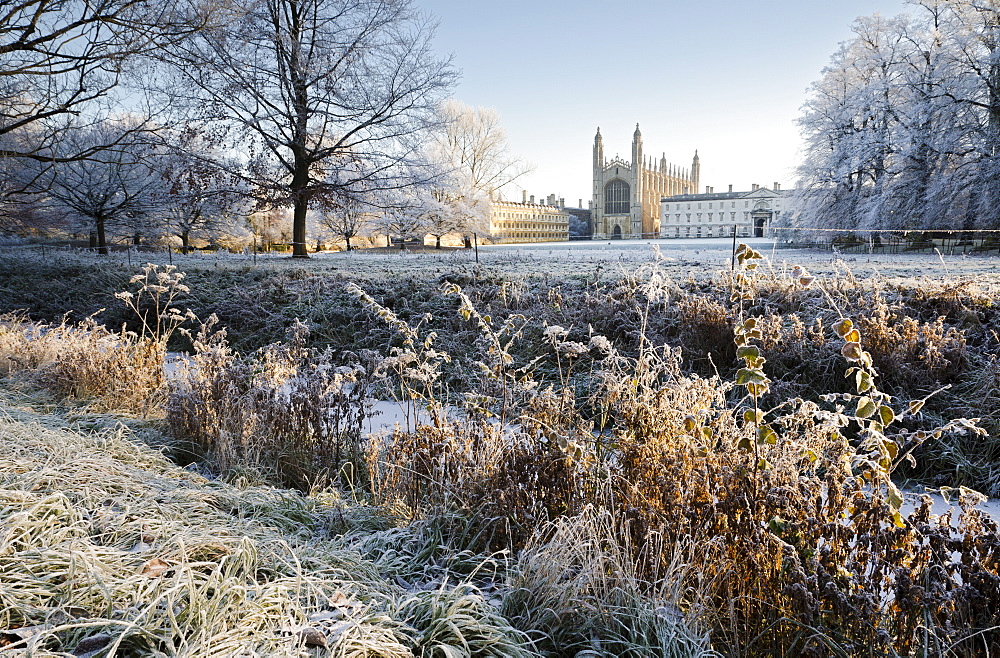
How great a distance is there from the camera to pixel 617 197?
10150 cm

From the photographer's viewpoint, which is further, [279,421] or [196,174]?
[196,174]

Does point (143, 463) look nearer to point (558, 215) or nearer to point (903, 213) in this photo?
point (903, 213)

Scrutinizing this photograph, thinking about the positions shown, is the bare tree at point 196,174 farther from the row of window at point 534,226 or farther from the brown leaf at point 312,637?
the row of window at point 534,226

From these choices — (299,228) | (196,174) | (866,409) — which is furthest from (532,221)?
(866,409)

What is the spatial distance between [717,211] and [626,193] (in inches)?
646

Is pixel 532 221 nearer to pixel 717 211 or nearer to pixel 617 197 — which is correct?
pixel 617 197

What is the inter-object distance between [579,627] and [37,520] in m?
2.12

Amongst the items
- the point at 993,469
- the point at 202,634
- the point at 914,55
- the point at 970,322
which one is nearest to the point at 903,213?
the point at 914,55

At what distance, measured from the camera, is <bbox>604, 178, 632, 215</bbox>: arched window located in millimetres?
100625

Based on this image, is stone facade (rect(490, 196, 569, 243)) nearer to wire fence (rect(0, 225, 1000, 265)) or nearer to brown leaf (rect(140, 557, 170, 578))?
wire fence (rect(0, 225, 1000, 265))

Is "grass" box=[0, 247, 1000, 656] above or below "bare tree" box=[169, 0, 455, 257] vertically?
below

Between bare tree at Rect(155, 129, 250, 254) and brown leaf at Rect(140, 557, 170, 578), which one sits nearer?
brown leaf at Rect(140, 557, 170, 578)

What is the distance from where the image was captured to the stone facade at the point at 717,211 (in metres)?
83.2

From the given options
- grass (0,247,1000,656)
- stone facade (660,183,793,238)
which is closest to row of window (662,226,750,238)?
stone facade (660,183,793,238)
